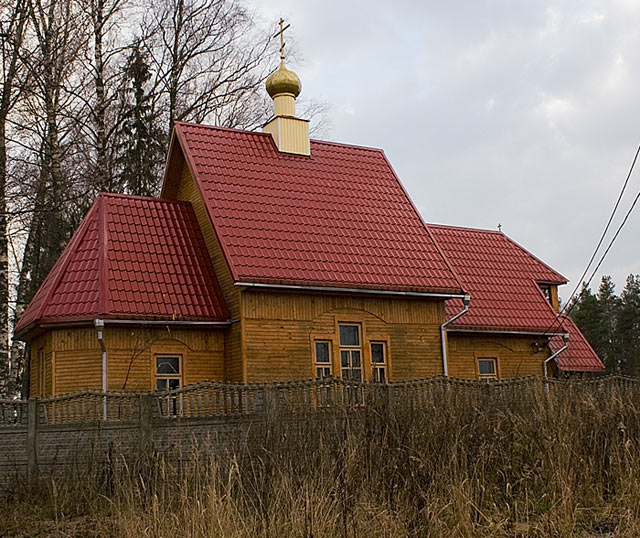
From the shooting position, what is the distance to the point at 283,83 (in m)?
19.6

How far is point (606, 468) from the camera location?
8.83 m

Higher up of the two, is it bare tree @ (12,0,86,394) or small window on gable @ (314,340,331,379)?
bare tree @ (12,0,86,394)

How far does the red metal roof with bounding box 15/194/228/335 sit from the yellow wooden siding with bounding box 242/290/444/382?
2.76 ft

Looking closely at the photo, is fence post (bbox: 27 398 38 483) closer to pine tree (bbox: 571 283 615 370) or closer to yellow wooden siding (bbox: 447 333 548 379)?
yellow wooden siding (bbox: 447 333 548 379)

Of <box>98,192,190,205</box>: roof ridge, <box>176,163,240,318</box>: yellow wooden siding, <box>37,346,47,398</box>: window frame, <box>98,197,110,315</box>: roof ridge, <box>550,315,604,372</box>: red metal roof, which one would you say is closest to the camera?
<box>98,197,110,315</box>: roof ridge

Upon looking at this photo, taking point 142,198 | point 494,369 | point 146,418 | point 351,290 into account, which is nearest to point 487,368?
point 494,369

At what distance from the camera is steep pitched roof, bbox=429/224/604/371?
20.2 m

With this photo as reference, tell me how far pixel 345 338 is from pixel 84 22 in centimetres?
1065

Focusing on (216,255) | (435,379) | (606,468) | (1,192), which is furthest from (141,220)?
(606,468)

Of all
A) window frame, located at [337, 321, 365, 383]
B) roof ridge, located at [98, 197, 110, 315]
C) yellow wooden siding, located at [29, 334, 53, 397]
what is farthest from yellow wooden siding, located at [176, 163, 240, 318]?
yellow wooden siding, located at [29, 334, 53, 397]

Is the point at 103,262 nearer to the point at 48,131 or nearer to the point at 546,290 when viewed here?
the point at 48,131

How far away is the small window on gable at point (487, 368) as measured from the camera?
1992 cm

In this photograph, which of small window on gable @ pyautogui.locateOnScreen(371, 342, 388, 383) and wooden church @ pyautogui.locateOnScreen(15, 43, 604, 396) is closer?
wooden church @ pyautogui.locateOnScreen(15, 43, 604, 396)

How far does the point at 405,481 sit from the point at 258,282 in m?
7.80
